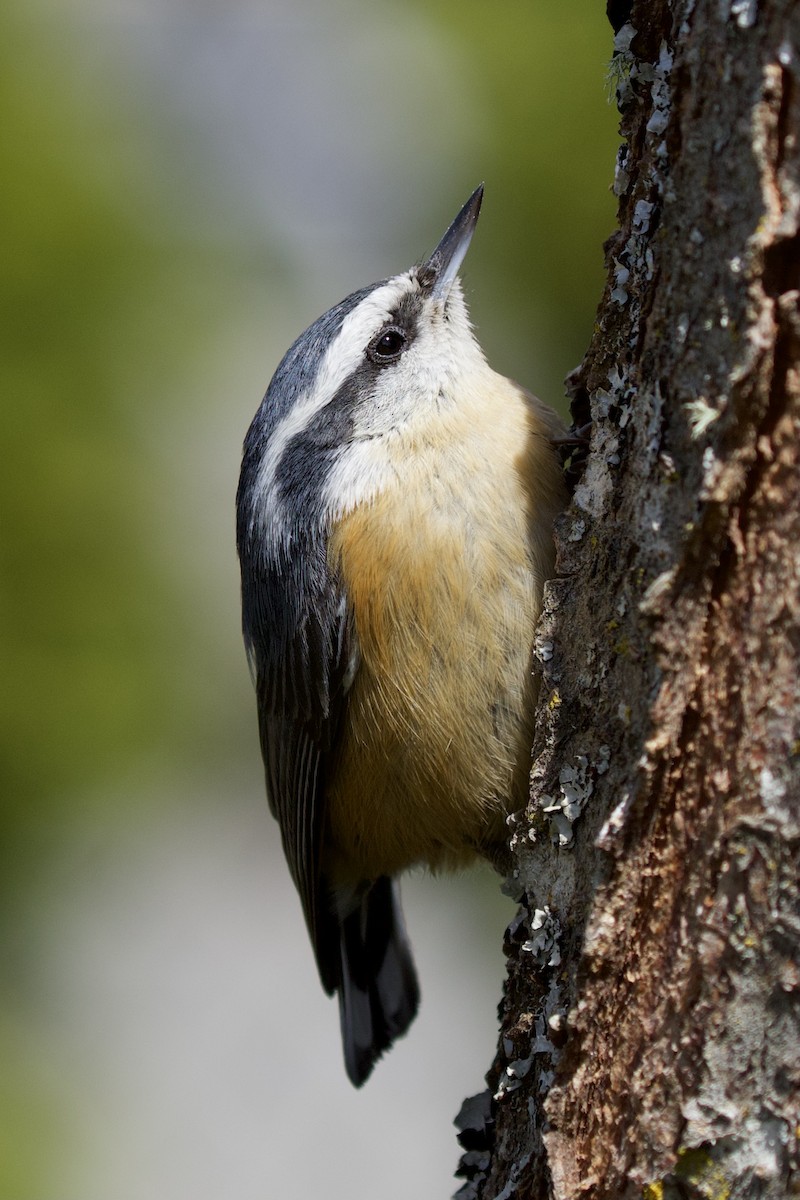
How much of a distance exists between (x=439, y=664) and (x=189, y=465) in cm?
256

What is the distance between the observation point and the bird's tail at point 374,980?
2871 mm

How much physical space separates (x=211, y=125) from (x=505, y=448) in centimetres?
310

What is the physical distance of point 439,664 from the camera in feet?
6.87

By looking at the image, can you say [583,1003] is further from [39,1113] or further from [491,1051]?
[491,1051]

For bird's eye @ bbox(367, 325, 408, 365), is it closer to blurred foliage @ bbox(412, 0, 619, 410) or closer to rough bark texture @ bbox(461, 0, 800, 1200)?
rough bark texture @ bbox(461, 0, 800, 1200)

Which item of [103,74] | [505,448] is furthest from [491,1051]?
[103,74]

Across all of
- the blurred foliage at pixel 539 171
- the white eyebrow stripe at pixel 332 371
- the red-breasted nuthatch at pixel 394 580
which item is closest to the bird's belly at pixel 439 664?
the red-breasted nuthatch at pixel 394 580

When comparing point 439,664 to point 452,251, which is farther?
point 452,251

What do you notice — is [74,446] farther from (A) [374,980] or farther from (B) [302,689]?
(A) [374,980]

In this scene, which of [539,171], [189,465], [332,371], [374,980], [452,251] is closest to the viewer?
[332,371]

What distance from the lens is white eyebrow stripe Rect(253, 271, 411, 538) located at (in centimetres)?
242

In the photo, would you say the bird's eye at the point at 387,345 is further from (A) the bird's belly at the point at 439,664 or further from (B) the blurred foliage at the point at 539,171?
(B) the blurred foliage at the point at 539,171

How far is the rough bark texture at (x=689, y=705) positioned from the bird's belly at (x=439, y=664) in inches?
15.6

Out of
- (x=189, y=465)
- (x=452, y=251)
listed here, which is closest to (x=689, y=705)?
(x=452, y=251)
